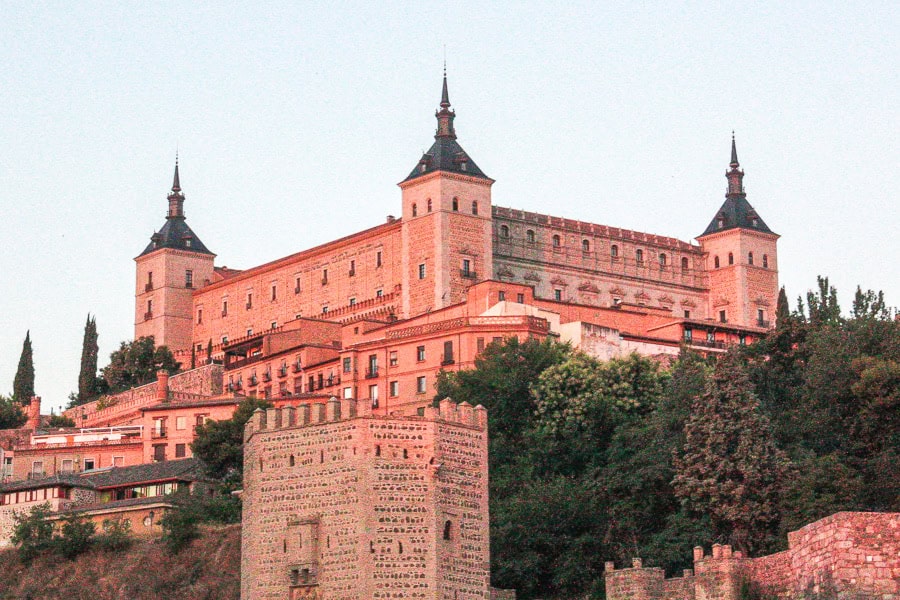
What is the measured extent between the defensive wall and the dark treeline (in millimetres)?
4931

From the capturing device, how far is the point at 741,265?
355 feet

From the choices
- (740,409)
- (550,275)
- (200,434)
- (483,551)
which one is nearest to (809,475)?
(740,409)

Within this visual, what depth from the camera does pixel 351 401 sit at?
43.2 meters

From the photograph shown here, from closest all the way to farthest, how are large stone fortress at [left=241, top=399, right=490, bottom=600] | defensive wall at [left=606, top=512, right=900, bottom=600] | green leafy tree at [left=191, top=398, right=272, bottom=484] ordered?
1. defensive wall at [left=606, top=512, right=900, bottom=600]
2. large stone fortress at [left=241, top=399, right=490, bottom=600]
3. green leafy tree at [left=191, top=398, right=272, bottom=484]

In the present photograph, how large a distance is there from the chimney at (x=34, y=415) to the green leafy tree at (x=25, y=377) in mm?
10141

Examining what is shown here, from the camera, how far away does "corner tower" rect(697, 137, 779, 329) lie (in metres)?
107

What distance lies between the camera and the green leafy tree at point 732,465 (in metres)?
49.1

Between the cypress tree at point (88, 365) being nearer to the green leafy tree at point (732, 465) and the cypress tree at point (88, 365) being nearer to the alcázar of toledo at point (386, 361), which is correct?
the alcázar of toledo at point (386, 361)

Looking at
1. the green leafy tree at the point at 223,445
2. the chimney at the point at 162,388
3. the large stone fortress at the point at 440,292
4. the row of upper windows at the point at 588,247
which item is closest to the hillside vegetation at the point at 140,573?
the green leafy tree at the point at 223,445

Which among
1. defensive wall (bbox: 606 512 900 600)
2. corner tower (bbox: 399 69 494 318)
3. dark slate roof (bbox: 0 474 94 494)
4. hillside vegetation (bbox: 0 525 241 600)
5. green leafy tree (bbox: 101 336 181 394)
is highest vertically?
corner tower (bbox: 399 69 494 318)

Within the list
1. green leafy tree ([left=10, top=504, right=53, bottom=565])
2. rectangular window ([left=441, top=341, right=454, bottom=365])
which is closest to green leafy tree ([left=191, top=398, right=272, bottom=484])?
green leafy tree ([left=10, top=504, right=53, bottom=565])

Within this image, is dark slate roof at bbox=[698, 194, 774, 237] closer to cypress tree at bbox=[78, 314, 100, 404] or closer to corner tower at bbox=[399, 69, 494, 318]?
corner tower at bbox=[399, 69, 494, 318]

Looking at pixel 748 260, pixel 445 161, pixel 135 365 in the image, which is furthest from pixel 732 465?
pixel 748 260

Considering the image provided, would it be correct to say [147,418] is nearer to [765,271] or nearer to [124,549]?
[124,549]
